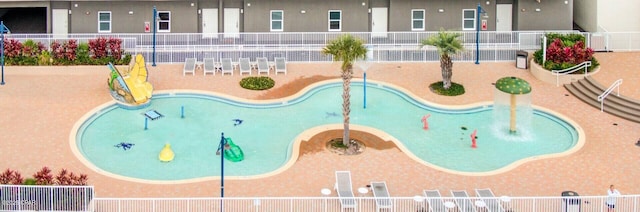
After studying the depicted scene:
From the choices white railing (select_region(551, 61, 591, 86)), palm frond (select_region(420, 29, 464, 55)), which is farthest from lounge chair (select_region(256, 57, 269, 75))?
white railing (select_region(551, 61, 591, 86))

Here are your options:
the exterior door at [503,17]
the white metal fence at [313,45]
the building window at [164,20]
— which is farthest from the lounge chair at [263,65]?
the exterior door at [503,17]

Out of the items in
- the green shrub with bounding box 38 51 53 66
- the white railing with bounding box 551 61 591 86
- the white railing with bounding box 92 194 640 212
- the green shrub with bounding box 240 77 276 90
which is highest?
the green shrub with bounding box 38 51 53 66

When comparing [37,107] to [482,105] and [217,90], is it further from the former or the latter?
[482,105]

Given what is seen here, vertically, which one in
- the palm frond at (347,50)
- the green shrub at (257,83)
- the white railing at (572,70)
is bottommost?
the green shrub at (257,83)

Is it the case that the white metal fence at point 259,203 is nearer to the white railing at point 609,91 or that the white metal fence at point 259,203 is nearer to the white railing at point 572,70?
the white railing at point 609,91

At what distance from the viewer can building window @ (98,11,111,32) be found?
51.1 metres

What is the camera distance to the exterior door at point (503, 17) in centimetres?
5194

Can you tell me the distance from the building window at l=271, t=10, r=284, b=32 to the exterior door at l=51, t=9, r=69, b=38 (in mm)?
10780

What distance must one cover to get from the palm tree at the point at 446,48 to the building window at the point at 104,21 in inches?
686

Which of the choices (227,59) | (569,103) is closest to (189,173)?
(227,59)

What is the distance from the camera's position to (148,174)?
3500cm

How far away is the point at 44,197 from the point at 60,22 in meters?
22.4

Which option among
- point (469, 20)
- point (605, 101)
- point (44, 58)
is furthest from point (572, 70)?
point (44, 58)

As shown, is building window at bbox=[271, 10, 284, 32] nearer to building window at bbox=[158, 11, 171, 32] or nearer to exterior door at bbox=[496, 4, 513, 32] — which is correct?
building window at bbox=[158, 11, 171, 32]
